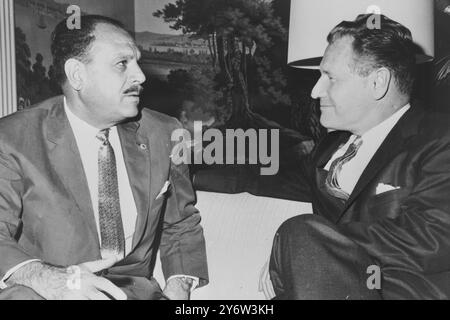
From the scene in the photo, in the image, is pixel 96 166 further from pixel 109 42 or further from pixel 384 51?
pixel 384 51

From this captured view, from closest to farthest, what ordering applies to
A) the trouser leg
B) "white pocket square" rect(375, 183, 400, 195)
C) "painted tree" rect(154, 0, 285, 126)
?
the trouser leg → "white pocket square" rect(375, 183, 400, 195) → "painted tree" rect(154, 0, 285, 126)

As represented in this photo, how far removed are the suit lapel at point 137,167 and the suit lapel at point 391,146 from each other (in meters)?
0.51

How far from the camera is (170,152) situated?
148 cm

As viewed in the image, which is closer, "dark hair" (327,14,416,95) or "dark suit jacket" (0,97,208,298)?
"dark suit jacket" (0,97,208,298)

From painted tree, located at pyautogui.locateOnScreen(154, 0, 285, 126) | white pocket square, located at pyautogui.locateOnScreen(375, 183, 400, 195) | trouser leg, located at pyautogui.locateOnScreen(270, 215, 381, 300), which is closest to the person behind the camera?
trouser leg, located at pyautogui.locateOnScreen(270, 215, 381, 300)

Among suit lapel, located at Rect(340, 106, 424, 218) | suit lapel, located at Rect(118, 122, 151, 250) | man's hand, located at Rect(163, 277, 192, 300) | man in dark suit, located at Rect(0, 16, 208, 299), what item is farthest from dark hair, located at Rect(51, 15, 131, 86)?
suit lapel, located at Rect(340, 106, 424, 218)

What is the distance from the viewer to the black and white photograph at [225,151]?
4.25 feet

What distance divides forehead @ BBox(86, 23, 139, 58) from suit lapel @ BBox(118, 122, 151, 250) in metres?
0.19

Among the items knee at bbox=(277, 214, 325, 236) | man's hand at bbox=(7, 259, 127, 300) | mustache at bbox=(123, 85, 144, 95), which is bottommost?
man's hand at bbox=(7, 259, 127, 300)

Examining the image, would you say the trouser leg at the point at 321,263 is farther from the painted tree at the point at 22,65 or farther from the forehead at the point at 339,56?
the painted tree at the point at 22,65

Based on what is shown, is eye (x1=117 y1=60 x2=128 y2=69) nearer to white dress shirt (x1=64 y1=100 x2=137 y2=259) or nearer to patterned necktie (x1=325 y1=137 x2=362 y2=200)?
white dress shirt (x1=64 y1=100 x2=137 y2=259)

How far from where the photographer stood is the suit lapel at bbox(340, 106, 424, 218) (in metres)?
1.38

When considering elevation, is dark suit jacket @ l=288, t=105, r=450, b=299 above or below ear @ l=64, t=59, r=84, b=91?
below

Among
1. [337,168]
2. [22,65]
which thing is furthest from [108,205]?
[337,168]
